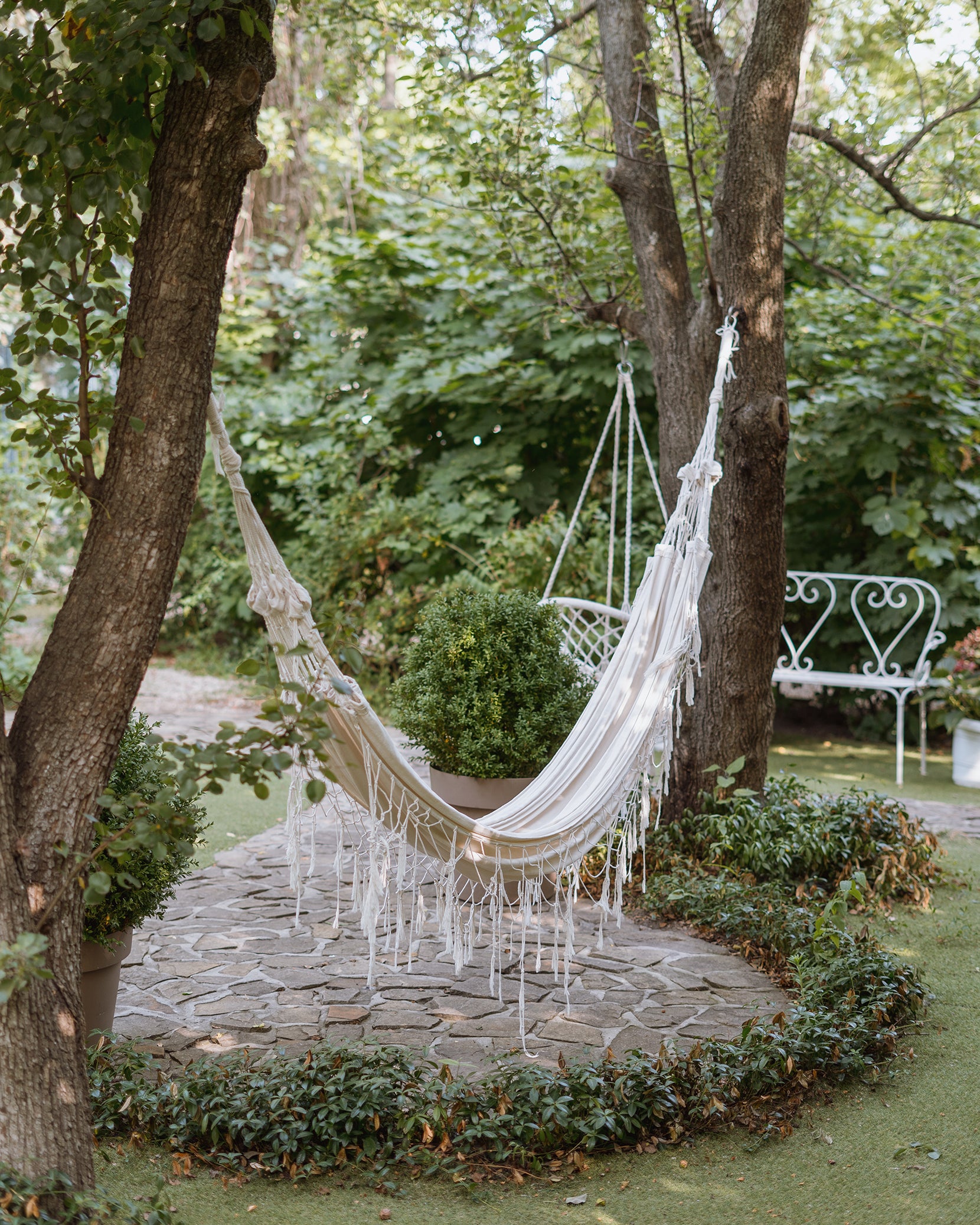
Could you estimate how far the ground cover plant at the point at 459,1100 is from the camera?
175 cm

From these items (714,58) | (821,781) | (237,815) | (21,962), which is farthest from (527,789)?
(714,58)


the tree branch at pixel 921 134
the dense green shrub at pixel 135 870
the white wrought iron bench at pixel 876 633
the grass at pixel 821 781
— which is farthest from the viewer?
the white wrought iron bench at pixel 876 633

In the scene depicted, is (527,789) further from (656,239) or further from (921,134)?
(921,134)

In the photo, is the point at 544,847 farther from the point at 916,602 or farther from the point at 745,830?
the point at 916,602

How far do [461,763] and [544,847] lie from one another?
73 cm

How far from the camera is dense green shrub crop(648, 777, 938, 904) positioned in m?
2.97

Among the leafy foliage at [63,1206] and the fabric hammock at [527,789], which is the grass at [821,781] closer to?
the fabric hammock at [527,789]

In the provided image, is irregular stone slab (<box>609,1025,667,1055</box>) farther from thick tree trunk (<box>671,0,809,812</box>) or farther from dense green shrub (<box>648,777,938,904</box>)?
thick tree trunk (<box>671,0,809,812</box>)

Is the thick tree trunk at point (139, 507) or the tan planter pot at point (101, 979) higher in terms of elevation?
the thick tree trunk at point (139, 507)

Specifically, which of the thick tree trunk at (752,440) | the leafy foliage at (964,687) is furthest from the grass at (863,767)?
the thick tree trunk at (752,440)

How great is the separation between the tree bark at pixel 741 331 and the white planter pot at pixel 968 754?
1678 mm

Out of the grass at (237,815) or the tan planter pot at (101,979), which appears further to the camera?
the grass at (237,815)

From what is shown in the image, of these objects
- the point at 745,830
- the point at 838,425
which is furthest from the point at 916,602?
the point at 745,830

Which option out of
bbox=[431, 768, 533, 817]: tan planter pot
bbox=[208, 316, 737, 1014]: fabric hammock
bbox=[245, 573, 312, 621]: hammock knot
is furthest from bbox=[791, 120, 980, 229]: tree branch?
bbox=[245, 573, 312, 621]: hammock knot
